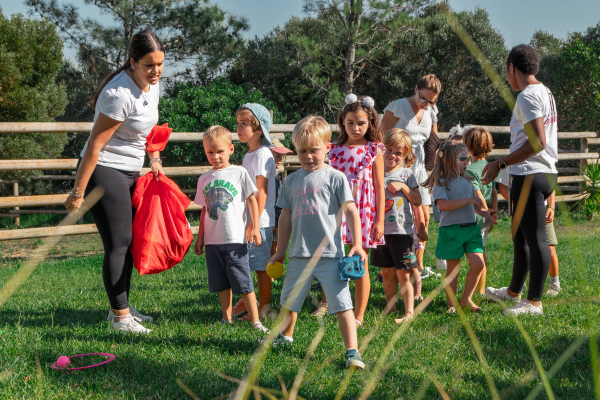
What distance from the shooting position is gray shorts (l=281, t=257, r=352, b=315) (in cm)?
255

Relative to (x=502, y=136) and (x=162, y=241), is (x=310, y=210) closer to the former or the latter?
(x=162, y=241)

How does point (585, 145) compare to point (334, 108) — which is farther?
point (334, 108)

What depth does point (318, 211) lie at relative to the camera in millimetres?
2658

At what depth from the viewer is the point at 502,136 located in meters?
15.6

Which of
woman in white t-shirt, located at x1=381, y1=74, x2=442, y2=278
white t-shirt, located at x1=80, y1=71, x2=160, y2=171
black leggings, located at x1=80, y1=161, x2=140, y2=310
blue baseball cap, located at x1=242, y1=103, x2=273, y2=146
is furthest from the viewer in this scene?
woman in white t-shirt, located at x1=381, y1=74, x2=442, y2=278

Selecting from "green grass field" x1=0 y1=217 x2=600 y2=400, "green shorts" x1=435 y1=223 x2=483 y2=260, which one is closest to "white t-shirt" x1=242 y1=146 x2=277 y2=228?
"green grass field" x1=0 y1=217 x2=600 y2=400

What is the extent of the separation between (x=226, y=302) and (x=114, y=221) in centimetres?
95

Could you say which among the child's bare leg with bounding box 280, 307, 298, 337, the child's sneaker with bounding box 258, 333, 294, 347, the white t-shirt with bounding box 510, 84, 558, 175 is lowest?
the child's sneaker with bounding box 258, 333, 294, 347

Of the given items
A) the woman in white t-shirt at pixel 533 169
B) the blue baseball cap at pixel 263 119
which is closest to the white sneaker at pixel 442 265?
the woman in white t-shirt at pixel 533 169

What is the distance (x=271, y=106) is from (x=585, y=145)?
8.74 m

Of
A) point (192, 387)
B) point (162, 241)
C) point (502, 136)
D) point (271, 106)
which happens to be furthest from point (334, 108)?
point (192, 387)

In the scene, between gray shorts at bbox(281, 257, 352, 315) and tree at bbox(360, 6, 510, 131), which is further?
tree at bbox(360, 6, 510, 131)

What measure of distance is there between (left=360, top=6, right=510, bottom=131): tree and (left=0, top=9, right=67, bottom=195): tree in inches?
409

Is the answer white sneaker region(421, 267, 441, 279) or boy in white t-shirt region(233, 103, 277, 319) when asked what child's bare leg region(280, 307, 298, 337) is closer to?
boy in white t-shirt region(233, 103, 277, 319)
